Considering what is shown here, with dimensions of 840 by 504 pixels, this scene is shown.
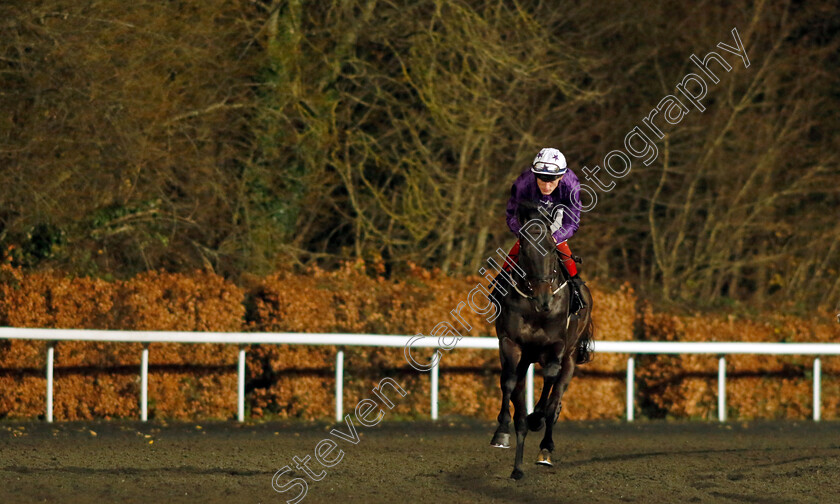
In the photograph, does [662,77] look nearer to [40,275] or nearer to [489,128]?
[489,128]

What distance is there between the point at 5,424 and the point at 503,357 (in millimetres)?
6100

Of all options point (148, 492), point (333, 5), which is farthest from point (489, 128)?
point (148, 492)

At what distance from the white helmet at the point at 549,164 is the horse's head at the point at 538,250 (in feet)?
1.76

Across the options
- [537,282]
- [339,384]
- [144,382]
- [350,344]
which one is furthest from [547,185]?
[144,382]

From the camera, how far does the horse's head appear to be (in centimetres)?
802

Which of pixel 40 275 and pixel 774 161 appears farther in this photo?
pixel 774 161

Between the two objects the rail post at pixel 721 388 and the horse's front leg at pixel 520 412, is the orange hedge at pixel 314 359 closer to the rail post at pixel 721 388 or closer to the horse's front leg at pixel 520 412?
the rail post at pixel 721 388

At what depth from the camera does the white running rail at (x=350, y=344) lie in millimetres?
12602

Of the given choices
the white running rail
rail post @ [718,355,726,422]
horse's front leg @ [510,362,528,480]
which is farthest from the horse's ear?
rail post @ [718,355,726,422]

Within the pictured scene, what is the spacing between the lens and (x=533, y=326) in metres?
8.72

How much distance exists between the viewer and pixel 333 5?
18.1 m

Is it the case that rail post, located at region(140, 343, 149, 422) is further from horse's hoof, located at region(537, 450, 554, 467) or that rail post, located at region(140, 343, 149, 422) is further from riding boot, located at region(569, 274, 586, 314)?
riding boot, located at region(569, 274, 586, 314)

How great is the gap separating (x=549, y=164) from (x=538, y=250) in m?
0.87

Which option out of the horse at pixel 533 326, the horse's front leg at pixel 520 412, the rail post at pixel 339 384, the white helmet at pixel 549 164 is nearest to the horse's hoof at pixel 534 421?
the horse at pixel 533 326
